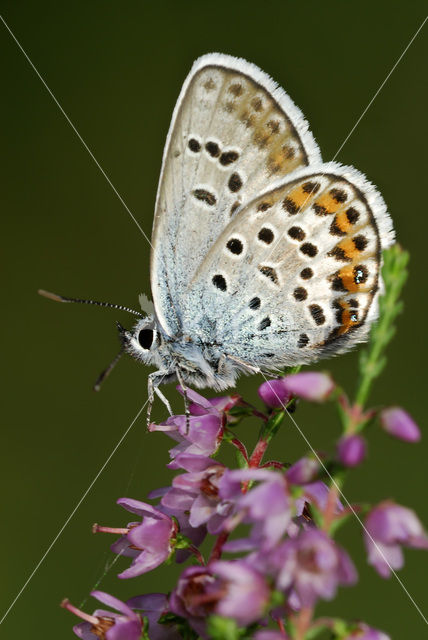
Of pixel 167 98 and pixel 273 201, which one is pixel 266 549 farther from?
pixel 167 98

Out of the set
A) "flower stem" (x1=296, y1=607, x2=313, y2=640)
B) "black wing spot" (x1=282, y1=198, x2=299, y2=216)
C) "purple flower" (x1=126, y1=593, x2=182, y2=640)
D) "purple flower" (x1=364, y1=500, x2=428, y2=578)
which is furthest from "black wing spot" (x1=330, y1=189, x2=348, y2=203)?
"flower stem" (x1=296, y1=607, x2=313, y2=640)

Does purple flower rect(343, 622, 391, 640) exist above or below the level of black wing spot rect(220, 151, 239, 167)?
below

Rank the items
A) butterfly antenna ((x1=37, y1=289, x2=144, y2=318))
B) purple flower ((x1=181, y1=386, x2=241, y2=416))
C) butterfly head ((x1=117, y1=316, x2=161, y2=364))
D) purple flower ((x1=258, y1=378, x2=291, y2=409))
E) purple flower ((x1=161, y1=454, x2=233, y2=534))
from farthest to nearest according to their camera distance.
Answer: butterfly head ((x1=117, y1=316, x2=161, y2=364)) → butterfly antenna ((x1=37, y1=289, x2=144, y2=318)) → purple flower ((x1=181, y1=386, x2=241, y2=416)) → purple flower ((x1=258, y1=378, x2=291, y2=409)) → purple flower ((x1=161, y1=454, x2=233, y2=534))

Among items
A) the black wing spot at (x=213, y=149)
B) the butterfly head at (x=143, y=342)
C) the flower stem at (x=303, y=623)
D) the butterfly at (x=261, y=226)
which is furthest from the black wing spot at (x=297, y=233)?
the flower stem at (x=303, y=623)

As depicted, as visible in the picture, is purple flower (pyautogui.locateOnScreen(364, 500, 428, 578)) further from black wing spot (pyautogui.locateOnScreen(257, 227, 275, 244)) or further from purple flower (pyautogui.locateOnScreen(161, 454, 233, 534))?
black wing spot (pyautogui.locateOnScreen(257, 227, 275, 244))

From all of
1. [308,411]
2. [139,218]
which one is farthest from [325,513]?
[139,218]

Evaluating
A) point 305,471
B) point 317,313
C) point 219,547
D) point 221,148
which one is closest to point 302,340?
point 317,313

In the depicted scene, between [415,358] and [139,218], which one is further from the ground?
[139,218]
